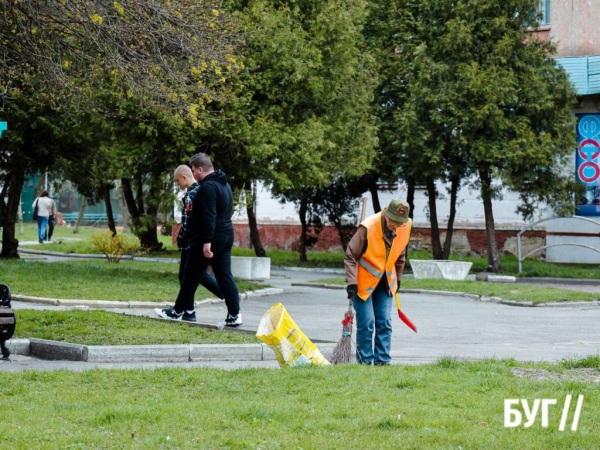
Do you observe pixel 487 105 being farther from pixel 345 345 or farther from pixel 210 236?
pixel 345 345

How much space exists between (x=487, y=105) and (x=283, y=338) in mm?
18394

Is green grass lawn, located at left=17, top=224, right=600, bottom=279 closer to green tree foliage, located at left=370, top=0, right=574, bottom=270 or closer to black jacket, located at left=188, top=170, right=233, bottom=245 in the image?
green tree foliage, located at left=370, top=0, right=574, bottom=270

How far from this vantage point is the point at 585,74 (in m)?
29.1

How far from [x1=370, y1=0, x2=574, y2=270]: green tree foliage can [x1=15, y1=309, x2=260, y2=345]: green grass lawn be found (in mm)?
15973

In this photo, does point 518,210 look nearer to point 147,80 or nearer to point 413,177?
point 413,177

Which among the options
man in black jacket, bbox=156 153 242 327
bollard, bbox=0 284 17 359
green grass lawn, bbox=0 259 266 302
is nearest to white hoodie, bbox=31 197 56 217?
green grass lawn, bbox=0 259 266 302

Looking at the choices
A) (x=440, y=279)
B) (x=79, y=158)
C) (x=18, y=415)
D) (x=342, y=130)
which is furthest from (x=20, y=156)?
(x=18, y=415)

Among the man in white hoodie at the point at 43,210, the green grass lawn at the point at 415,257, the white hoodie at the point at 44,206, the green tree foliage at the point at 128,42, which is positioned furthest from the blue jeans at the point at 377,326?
the white hoodie at the point at 44,206

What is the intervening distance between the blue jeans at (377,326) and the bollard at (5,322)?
3241mm

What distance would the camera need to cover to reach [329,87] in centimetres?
2014

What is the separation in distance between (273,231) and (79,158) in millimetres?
14787

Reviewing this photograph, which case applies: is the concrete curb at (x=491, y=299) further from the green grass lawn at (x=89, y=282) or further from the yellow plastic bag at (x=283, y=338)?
the yellow plastic bag at (x=283, y=338)

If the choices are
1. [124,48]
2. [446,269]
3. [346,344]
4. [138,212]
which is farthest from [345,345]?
[138,212]

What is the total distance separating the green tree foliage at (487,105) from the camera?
2606cm
